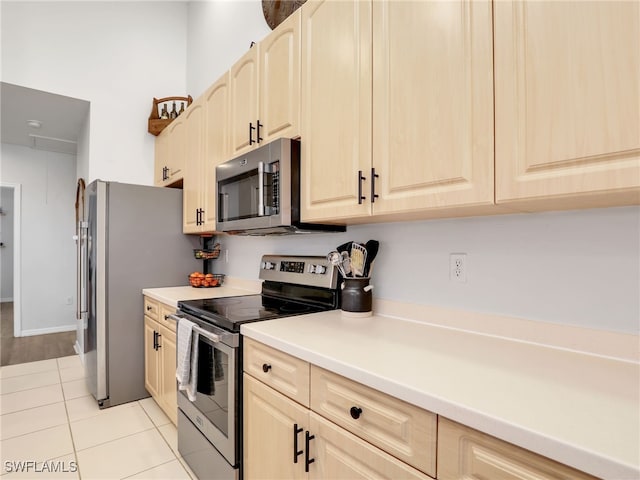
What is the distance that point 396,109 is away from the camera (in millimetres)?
1208

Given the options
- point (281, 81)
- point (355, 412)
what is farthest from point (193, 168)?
point (355, 412)

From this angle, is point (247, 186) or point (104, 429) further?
point (104, 429)

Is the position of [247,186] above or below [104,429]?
above

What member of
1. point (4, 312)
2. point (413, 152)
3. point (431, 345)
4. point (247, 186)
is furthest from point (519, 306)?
point (4, 312)

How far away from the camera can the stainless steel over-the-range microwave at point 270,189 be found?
A: 1.62 meters

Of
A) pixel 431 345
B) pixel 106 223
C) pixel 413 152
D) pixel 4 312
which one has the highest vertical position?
pixel 413 152

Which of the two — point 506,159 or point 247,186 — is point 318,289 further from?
point 506,159

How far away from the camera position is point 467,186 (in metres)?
1.02

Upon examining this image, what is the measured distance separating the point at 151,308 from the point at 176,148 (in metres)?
1.34

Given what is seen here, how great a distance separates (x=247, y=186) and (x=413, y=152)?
102 centimetres

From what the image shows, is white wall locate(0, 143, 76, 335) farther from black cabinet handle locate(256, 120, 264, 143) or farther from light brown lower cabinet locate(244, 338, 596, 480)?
light brown lower cabinet locate(244, 338, 596, 480)

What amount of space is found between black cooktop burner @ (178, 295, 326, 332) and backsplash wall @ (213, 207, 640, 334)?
465mm

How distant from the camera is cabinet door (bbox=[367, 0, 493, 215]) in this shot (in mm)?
984

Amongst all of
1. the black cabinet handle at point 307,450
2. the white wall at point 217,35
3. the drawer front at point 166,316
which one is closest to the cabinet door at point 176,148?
the white wall at point 217,35
